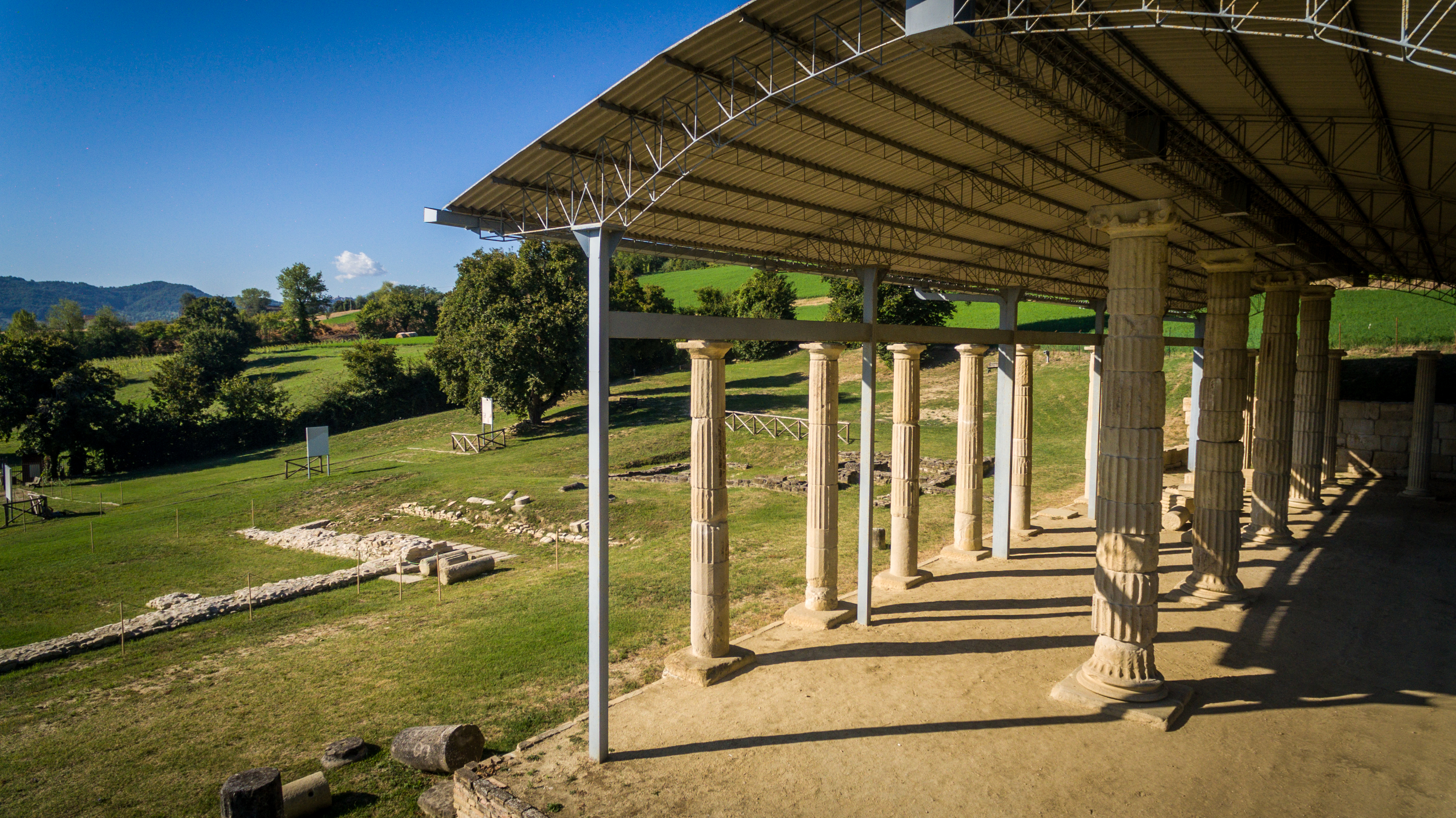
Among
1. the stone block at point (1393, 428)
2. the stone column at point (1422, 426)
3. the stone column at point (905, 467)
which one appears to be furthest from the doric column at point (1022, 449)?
the stone block at point (1393, 428)

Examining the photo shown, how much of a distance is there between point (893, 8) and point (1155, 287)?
208 inches

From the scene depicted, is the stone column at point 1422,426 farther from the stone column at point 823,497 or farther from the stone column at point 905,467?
the stone column at point 823,497

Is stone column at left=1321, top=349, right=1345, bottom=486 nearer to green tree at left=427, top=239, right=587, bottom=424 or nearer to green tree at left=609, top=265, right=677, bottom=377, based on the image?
green tree at left=427, top=239, right=587, bottom=424

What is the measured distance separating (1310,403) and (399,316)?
97.2 m

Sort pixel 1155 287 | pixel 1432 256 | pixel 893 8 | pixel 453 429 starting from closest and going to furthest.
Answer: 1. pixel 893 8
2. pixel 1155 287
3. pixel 1432 256
4. pixel 453 429

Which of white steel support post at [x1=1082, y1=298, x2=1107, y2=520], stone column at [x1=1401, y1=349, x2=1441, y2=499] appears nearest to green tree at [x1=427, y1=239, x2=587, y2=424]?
white steel support post at [x1=1082, y1=298, x2=1107, y2=520]

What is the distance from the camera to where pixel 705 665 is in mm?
11891

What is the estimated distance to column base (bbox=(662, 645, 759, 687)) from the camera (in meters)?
11.8

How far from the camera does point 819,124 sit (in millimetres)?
10625

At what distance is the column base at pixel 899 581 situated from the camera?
16.4 metres

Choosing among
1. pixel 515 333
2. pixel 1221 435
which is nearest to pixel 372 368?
pixel 515 333

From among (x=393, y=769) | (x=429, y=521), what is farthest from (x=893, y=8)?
(x=429, y=521)

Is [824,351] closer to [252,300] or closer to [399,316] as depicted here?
[399,316]

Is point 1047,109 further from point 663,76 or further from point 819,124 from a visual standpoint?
point 663,76
